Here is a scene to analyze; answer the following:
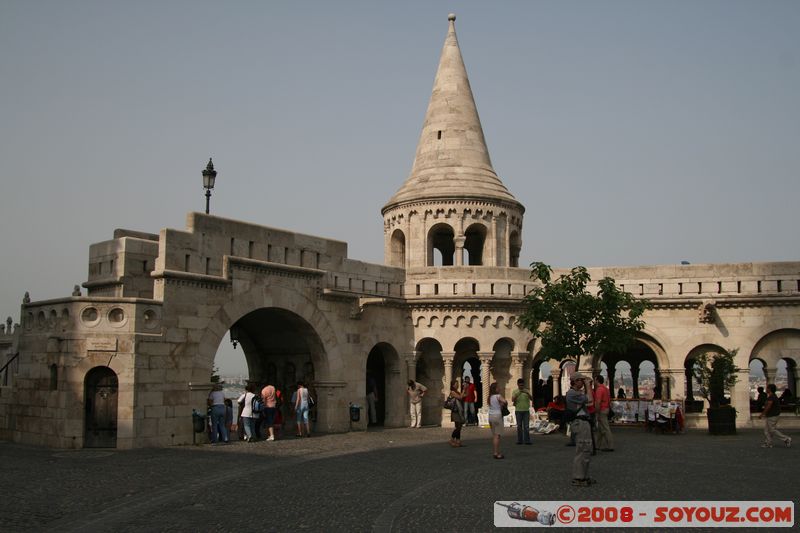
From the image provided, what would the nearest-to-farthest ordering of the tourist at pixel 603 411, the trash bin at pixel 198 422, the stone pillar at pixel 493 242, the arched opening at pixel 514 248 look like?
the tourist at pixel 603 411, the trash bin at pixel 198 422, the stone pillar at pixel 493 242, the arched opening at pixel 514 248

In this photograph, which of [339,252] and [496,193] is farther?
[496,193]

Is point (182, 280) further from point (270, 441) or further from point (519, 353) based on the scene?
point (519, 353)

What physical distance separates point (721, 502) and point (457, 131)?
1851 cm

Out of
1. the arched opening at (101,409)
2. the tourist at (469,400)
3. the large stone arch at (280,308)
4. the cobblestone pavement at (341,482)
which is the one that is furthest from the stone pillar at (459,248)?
the arched opening at (101,409)

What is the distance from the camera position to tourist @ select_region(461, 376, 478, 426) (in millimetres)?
21000

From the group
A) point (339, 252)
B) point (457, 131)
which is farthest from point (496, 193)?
point (339, 252)

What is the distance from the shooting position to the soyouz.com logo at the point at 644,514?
339 inches

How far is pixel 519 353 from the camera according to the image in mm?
23016

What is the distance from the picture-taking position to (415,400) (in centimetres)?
2134

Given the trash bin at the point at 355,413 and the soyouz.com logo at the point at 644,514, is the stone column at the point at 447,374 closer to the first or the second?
the trash bin at the point at 355,413

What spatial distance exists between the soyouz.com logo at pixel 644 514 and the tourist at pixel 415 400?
1164cm

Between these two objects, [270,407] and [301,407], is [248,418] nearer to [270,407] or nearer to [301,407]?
[270,407]

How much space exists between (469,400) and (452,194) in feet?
22.7

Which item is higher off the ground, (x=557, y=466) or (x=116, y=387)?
(x=116, y=387)
